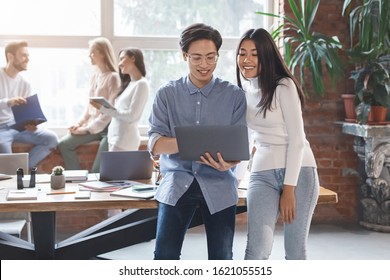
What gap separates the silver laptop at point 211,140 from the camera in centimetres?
252

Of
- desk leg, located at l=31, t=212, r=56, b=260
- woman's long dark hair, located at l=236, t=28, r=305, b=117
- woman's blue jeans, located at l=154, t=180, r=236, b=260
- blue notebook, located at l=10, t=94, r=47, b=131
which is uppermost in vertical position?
woman's long dark hair, located at l=236, t=28, r=305, b=117

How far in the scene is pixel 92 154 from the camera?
5.17m

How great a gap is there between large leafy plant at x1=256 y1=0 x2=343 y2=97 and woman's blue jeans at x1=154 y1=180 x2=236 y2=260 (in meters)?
2.40

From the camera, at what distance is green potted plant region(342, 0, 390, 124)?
471 cm

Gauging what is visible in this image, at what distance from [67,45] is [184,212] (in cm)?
316

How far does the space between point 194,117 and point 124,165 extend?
842 millimetres

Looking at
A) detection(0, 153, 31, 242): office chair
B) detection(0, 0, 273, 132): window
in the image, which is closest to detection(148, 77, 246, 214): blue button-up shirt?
detection(0, 153, 31, 242): office chair

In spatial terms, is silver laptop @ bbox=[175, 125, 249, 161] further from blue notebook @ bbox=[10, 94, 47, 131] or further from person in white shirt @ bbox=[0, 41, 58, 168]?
person in white shirt @ bbox=[0, 41, 58, 168]

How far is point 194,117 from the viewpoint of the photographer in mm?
2652

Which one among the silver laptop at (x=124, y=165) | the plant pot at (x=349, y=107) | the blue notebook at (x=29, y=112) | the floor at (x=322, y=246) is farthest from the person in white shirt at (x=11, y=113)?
the plant pot at (x=349, y=107)

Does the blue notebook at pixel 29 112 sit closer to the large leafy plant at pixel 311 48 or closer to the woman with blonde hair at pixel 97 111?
the woman with blonde hair at pixel 97 111

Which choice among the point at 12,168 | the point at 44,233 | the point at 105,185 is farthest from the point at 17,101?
the point at 44,233

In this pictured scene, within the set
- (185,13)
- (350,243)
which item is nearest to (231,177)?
(350,243)
